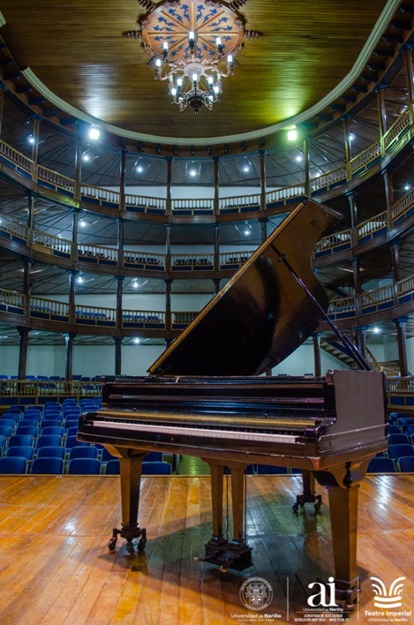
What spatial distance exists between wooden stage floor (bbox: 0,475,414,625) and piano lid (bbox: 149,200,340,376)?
123 cm

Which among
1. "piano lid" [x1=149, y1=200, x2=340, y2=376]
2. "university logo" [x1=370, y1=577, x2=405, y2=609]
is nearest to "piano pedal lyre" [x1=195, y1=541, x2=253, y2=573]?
"university logo" [x1=370, y1=577, x2=405, y2=609]

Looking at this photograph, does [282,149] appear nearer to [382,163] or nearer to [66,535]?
[382,163]

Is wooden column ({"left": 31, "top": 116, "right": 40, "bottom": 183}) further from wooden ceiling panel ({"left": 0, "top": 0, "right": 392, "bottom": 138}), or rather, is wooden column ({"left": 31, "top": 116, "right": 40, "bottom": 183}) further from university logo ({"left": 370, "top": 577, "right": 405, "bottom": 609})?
university logo ({"left": 370, "top": 577, "right": 405, "bottom": 609})

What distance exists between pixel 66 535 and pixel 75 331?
1362 centimetres

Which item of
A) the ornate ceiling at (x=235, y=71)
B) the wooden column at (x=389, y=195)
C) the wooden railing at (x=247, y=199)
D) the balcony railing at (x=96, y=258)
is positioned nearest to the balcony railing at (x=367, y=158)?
the wooden railing at (x=247, y=199)

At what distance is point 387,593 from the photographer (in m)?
2.26

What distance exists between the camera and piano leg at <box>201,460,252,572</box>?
2561mm

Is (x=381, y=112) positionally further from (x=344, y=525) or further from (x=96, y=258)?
(x=344, y=525)

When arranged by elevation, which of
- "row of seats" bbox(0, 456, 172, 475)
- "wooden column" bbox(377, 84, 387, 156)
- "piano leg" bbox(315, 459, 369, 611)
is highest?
"wooden column" bbox(377, 84, 387, 156)

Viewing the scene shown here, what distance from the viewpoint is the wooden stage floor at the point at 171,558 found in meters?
2.11

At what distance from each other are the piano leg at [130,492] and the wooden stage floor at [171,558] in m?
0.11

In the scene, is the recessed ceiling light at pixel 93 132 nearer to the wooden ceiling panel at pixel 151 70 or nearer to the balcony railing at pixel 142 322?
the wooden ceiling panel at pixel 151 70

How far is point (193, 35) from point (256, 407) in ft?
34.1

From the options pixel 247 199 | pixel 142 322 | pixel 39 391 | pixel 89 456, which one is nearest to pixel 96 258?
pixel 142 322
